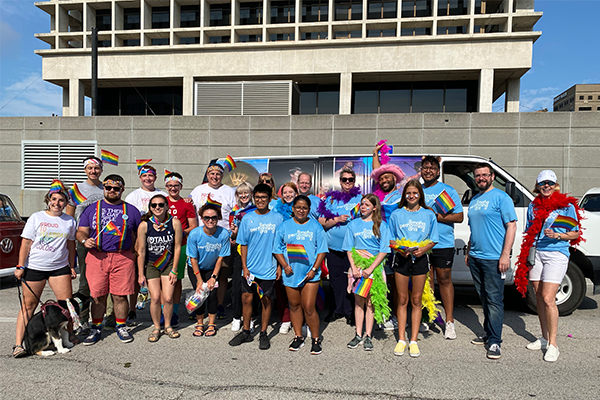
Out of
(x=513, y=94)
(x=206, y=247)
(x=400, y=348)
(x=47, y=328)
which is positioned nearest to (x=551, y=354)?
(x=400, y=348)

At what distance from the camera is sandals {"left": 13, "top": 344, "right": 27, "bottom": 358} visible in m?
3.94

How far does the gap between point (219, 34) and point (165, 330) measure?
18.8 m

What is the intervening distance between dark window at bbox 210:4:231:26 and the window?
979 centimetres

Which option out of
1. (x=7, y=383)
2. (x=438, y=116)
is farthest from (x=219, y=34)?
(x=7, y=383)

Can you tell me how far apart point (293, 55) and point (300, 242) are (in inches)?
620

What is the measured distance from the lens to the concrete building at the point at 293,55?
17.0 meters

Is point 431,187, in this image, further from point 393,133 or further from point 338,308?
point 393,133

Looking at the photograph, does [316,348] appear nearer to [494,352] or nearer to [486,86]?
[494,352]

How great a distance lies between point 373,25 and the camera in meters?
19.0

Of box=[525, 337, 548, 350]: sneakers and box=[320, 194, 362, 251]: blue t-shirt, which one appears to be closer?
box=[525, 337, 548, 350]: sneakers

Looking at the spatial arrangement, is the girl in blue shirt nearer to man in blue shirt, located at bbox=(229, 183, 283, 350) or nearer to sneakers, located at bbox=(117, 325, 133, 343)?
man in blue shirt, located at bbox=(229, 183, 283, 350)

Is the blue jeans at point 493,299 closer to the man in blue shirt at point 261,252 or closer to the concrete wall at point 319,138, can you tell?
the man in blue shirt at point 261,252

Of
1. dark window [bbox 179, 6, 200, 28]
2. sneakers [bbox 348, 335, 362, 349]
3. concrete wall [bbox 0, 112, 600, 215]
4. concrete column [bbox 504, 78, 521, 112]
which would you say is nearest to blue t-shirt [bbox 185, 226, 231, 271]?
sneakers [bbox 348, 335, 362, 349]

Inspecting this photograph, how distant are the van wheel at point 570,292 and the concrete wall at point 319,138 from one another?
29.4ft
